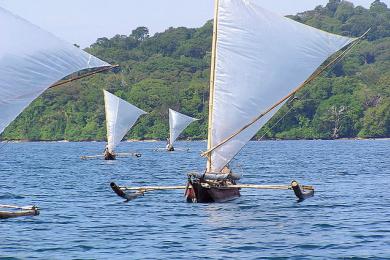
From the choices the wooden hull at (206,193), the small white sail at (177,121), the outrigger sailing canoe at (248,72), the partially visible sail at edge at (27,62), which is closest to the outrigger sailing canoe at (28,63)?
the partially visible sail at edge at (27,62)

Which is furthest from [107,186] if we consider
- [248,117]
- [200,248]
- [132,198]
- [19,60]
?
[19,60]

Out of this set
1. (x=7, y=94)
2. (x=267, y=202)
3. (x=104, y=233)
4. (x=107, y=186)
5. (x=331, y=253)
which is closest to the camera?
(x=7, y=94)

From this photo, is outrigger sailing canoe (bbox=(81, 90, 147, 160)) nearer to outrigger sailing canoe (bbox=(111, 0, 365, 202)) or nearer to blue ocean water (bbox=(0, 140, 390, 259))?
blue ocean water (bbox=(0, 140, 390, 259))

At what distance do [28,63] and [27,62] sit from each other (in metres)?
0.04

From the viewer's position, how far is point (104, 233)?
41.2m

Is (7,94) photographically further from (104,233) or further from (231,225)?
(231,225)

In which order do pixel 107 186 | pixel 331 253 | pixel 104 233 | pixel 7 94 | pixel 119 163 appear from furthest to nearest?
pixel 119 163 → pixel 107 186 → pixel 104 233 → pixel 331 253 → pixel 7 94

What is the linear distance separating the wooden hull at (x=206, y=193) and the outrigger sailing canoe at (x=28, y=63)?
1614 centimetres

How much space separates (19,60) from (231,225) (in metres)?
12.9

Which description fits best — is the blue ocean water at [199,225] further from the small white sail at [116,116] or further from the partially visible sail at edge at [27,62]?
the small white sail at [116,116]

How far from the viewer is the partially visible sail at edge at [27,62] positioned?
106 ft

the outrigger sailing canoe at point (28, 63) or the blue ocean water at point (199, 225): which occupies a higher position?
the outrigger sailing canoe at point (28, 63)

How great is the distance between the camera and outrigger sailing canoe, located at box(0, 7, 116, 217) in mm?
32406

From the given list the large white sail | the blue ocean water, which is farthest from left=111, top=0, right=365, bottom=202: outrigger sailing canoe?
the blue ocean water
